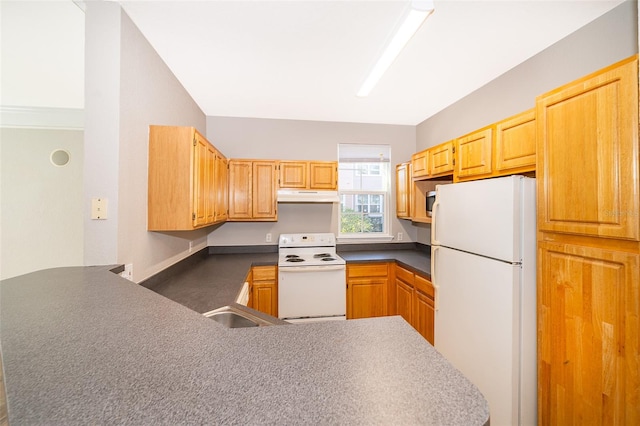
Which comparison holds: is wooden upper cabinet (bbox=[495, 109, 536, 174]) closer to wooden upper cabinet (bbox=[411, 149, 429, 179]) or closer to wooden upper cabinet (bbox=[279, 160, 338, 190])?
wooden upper cabinet (bbox=[411, 149, 429, 179])

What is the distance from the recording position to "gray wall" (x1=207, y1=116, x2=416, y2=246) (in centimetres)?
338

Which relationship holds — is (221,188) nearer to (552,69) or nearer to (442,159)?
(442,159)

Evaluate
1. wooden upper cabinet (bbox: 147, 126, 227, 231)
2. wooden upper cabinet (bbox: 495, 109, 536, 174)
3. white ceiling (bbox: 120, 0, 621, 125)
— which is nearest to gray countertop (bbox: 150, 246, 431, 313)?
wooden upper cabinet (bbox: 147, 126, 227, 231)

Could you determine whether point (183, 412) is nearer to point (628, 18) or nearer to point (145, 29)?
point (145, 29)

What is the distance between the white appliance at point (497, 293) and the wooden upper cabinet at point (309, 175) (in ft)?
5.36

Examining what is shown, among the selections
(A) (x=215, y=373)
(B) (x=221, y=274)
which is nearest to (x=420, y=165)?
(B) (x=221, y=274)

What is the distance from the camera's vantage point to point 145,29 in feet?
5.60

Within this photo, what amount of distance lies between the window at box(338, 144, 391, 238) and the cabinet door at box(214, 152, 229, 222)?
5.19 ft

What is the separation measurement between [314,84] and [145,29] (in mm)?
1383

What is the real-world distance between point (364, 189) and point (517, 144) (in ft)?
6.97

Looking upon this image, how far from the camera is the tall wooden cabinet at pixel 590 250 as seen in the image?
1.10 m

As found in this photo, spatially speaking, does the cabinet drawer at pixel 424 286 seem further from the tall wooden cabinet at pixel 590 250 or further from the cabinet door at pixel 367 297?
the tall wooden cabinet at pixel 590 250

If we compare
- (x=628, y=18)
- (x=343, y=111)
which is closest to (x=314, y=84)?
(x=343, y=111)

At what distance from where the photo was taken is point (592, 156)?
1.22m
